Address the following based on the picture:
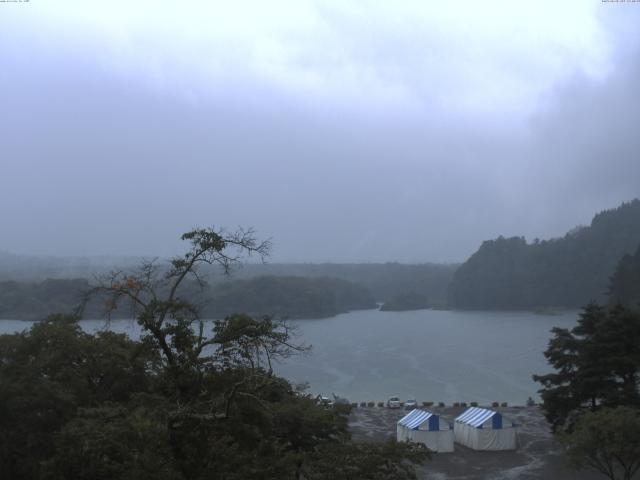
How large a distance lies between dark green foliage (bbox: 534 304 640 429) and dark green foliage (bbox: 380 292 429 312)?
4500 cm

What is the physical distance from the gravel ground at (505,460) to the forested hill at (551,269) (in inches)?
1549

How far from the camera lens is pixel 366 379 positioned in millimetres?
24859

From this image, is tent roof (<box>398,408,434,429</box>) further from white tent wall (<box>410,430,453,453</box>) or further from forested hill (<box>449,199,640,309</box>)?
forested hill (<box>449,199,640,309</box>)

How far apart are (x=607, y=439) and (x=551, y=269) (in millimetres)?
48814

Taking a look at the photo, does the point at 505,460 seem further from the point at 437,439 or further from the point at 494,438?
the point at 437,439

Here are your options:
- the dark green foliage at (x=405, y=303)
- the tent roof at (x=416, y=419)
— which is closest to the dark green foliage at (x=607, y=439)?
Answer: the tent roof at (x=416, y=419)

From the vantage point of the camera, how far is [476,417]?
41.7 feet

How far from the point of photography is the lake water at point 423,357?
2252 centimetres

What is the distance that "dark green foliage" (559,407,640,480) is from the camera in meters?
8.20

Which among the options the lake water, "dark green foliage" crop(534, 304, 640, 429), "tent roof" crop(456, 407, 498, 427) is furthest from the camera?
the lake water

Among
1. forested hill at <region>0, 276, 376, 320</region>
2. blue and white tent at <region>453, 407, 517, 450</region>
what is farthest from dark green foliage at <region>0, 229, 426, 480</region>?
forested hill at <region>0, 276, 376, 320</region>

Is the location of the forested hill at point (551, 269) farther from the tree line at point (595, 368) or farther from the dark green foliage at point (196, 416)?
the dark green foliage at point (196, 416)

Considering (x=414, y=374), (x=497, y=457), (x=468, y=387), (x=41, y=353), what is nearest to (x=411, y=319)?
(x=414, y=374)

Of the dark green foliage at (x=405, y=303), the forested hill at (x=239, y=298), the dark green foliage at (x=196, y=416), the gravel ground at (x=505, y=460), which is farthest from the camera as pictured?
the dark green foliage at (x=405, y=303)
